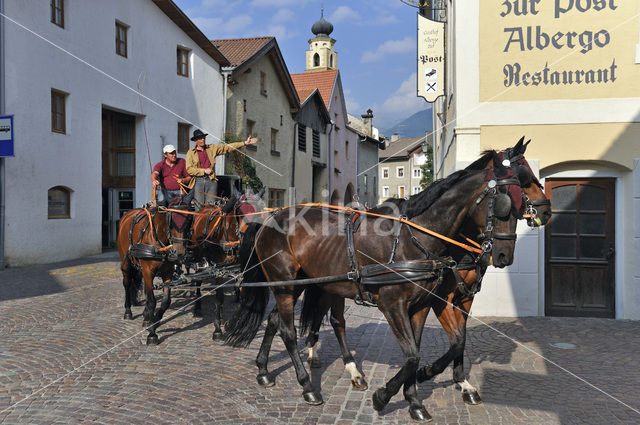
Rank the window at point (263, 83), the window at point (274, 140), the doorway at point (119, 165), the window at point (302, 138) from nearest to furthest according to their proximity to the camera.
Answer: the doorway at point (119, 165)
the window at point (263, 83)
the window at point (274, 140)
the window at point (302, 138)

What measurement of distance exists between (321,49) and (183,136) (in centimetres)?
3720

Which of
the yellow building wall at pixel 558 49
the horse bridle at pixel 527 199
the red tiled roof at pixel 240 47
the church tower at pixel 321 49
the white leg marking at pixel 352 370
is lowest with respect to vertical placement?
the white leg marking at pixel 352 370

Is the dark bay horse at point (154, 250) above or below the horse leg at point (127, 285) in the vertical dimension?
above

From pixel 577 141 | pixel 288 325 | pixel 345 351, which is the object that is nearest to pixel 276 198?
pixel 577 141

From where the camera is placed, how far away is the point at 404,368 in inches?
149

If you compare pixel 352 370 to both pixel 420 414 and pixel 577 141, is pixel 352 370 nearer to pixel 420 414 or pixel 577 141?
pixel 420 414

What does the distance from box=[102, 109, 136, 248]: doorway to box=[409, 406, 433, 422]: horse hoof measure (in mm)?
15853

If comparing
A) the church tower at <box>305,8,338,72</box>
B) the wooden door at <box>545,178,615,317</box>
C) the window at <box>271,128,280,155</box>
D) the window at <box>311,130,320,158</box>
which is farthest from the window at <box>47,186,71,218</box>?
the church tower at <box>305,8,338,72</box>

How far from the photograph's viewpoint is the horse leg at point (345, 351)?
461 cm

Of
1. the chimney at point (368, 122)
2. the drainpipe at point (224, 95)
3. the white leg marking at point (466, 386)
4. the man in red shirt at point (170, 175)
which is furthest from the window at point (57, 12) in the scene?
the chimney at point (368, 122)

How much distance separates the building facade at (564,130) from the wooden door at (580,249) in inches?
0.6

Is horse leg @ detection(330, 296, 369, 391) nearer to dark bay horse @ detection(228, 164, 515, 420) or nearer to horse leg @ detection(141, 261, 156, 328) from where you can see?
dark bay horse @ detection(228, 164, 515, 420)

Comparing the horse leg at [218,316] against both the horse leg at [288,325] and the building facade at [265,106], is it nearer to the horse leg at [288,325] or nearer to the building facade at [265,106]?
the horse leg at [288,325]

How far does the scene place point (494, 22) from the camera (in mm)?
7727
